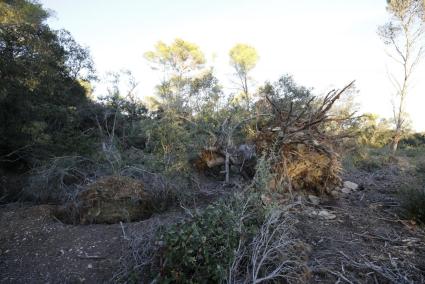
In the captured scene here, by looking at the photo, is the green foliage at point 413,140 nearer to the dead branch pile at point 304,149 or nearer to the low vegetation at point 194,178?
the low vegetation at point 194,178

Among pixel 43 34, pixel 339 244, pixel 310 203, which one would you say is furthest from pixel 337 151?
pixel 43 34

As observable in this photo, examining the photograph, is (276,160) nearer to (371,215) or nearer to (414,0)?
(371,215)

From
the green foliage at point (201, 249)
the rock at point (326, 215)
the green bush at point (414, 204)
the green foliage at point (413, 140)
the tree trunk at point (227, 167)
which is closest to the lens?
the green foliage at point (201, 249)

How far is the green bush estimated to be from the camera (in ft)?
10.6

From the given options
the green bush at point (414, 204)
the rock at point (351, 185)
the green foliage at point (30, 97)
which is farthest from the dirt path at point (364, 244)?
the green foliage at point (30, 97)

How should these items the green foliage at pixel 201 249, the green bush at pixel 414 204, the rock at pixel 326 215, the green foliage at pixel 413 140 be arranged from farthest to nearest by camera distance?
the green foliage at pixel 413 140
the rock at pixel 326 215
the green bush at pixel 414 204
the green foliage at pixel 201 249

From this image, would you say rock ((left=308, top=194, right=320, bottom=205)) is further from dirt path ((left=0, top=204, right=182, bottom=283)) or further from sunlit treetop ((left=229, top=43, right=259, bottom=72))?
sunlit treetop ((left=229, top=43, right=259, bottom=72))

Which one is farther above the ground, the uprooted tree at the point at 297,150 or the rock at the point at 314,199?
the uprooted tree at the point at 297,150

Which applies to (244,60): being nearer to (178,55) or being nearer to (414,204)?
(178,55)

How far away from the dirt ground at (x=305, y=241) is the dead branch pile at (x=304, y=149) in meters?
0.50

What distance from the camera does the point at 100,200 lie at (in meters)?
3.49

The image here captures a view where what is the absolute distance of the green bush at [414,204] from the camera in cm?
323

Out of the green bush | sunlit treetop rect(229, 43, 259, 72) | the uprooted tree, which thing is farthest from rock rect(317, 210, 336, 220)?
sunlit treetop rect(229, 43, 259, 72)

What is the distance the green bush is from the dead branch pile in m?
0.98
